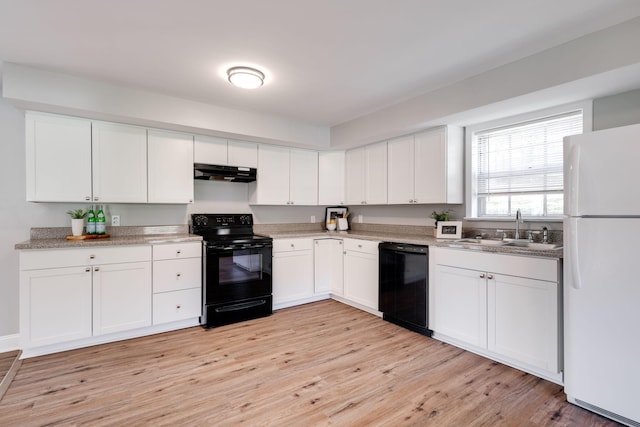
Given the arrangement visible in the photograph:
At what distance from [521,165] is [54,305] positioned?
4.44m

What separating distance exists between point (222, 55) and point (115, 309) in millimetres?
2435

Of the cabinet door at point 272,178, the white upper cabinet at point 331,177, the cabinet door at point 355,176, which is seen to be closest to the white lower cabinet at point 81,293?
the cabinet door at point 272,178

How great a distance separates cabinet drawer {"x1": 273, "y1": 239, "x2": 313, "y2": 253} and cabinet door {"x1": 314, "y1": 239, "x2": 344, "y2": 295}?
0.14 metres

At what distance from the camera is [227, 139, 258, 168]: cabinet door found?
385 cm

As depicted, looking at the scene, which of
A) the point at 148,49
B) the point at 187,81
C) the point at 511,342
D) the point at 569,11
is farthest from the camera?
the point at 187,81

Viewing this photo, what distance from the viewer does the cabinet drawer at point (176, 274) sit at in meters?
3.12

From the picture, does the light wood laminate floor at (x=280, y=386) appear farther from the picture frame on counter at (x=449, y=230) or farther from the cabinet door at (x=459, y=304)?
the picture frame on counter at (x=449, y=230)

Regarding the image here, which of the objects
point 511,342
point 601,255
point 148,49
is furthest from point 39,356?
point 601,255

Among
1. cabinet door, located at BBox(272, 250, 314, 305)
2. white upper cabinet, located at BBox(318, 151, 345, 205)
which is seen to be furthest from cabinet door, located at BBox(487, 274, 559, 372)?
white upper cabinet, located at BBox(318, 151, 345, 205)

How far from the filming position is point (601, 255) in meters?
1.87

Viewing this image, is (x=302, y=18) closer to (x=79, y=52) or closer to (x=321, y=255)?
(x=79, y=52)

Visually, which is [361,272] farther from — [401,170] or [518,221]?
[518,221]

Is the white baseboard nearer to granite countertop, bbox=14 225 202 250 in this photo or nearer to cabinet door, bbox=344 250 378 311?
granite countertop, bbox=14 225 202 250

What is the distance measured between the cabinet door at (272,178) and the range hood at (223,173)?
0.15m
